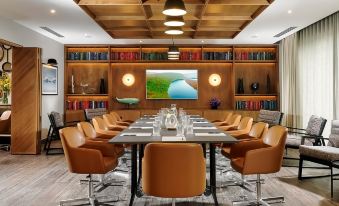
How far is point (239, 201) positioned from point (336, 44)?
450 centimetres

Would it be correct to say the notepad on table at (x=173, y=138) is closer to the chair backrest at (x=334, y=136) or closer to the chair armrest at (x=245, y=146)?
the chair armrest at (x=245, y=146)

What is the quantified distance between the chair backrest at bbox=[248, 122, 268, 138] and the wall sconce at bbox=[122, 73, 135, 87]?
236 inches

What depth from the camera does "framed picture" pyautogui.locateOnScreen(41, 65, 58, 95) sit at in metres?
9.04

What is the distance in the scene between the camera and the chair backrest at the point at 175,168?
3.01 metres

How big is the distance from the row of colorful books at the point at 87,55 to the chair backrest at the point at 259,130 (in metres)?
6.37

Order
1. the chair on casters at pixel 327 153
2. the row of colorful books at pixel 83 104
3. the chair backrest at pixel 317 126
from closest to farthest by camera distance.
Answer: the chair on casters at pixel 327 153, the chair backrest at pixel 317 126, the row of colorful books at pixel 83 104

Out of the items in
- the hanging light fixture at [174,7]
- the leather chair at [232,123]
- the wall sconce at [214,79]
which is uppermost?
the hanging light fixture at [174,7]

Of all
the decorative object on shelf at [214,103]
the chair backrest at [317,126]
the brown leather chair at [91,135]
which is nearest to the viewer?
the brown leather chair at [91,135]

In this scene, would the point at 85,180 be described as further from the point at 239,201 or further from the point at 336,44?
the point at 336,44

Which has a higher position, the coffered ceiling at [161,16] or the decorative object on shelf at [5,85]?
the coffered ceiling at [161,16]

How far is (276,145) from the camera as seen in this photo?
385cm

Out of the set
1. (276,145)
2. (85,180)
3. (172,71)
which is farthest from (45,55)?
(276,145)

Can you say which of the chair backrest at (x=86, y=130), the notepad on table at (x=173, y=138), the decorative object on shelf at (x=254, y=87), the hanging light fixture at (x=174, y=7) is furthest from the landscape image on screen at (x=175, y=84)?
the notepad on table at (x=173, y=138)

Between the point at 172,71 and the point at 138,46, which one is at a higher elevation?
the point at 138,46
